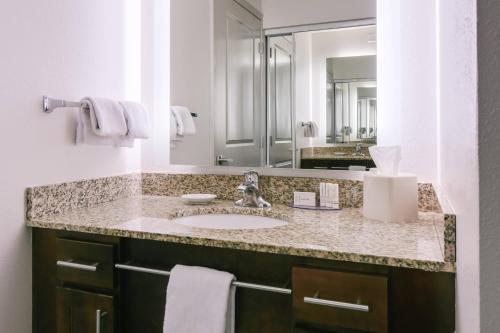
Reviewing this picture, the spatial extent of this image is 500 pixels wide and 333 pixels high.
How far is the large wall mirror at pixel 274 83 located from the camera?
153cm

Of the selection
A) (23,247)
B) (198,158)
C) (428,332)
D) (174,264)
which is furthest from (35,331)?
(428,332)

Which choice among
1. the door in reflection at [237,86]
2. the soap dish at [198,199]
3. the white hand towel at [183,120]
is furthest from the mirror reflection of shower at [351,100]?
the white hand towel at [183,120]

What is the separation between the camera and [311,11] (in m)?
1.60

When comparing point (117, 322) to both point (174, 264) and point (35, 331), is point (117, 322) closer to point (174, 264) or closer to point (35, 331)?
point (174, 264)

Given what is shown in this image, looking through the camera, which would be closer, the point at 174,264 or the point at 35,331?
the point at 174,264

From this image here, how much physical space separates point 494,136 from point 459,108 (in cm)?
21

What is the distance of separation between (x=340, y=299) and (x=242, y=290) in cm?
29

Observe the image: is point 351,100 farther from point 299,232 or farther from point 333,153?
point 299,232

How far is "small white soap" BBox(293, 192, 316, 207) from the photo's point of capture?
1549 mm

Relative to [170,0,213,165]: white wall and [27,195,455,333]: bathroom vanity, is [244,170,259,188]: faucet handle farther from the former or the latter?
[170,0,213,165]: white wall

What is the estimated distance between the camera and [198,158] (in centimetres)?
180

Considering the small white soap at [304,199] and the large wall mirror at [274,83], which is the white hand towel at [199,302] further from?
the large wall mirror at [274,83]

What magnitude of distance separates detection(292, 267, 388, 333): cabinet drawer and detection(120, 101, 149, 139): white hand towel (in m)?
0.93

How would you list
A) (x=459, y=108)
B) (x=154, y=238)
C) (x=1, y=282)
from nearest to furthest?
(x=459, y=108) → (x=154, y=238) → (x=1, y=282)
